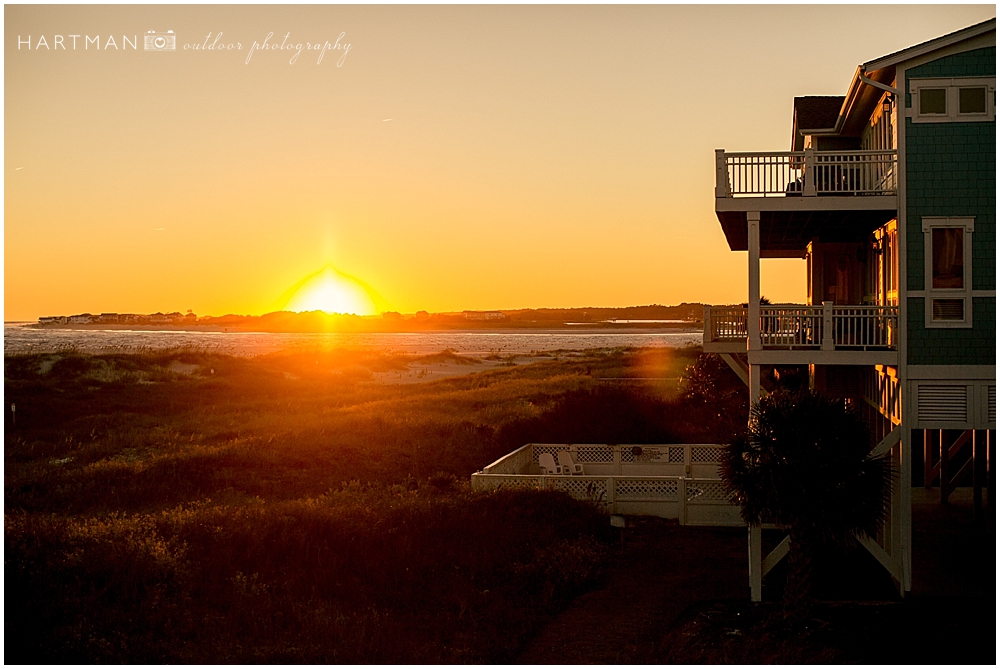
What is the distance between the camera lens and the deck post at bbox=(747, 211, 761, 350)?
1426 centimetres

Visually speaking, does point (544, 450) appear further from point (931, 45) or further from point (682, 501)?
point (931, 45)

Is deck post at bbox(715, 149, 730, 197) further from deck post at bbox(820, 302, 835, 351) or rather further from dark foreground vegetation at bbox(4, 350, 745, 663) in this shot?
dark foreground vegetation at bbox(4, 350, 745, 663)

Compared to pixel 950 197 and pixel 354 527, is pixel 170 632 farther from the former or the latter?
pixel 950 197

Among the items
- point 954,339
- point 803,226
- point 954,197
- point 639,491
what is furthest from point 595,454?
point 954,197

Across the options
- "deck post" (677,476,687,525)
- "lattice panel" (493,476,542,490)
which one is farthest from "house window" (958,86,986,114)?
"lattice panel" (493,476,542,490)

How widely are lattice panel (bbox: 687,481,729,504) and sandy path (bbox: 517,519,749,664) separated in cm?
55

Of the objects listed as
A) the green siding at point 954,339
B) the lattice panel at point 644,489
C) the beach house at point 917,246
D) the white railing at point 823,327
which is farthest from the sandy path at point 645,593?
the green siding at point 954,339

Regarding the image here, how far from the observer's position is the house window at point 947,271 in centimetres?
1362

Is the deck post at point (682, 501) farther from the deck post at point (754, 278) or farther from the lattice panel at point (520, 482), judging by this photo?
the deck post at point (754, 278)

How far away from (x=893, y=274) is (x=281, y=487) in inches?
553

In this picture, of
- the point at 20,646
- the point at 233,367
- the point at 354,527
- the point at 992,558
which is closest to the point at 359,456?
the point at 354,527

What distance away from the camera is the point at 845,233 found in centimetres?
1744

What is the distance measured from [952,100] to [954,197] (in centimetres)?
151

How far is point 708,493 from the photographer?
17438mm
